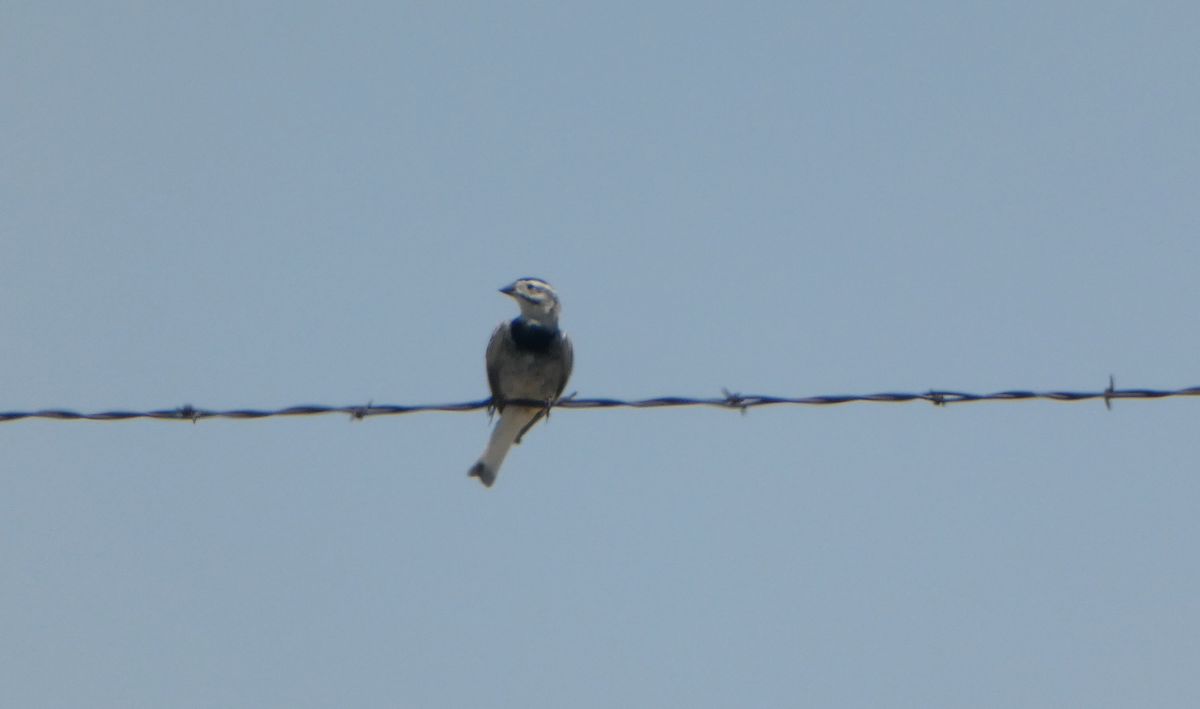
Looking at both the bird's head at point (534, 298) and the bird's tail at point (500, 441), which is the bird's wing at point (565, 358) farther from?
the bird's tail at point (500, 441)

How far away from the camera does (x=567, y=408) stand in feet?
21.5

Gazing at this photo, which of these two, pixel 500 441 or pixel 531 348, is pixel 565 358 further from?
pixel 500 441

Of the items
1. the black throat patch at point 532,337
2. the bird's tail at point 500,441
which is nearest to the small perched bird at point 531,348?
the black throat patch at point 532,337

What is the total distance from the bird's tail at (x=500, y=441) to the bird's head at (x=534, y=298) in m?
0.72

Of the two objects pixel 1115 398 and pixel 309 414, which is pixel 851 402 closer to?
pixel 1115 398

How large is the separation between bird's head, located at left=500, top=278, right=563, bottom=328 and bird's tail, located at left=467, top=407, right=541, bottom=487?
724 mm

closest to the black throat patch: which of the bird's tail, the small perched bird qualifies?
the small perched bird

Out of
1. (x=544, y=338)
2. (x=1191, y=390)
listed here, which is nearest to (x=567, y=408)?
(x=1191, y=390)

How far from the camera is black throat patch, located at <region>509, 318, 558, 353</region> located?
383 inches

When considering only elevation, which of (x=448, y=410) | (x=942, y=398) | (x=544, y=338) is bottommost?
(x=448, y=410)

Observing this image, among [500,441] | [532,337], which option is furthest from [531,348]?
[500,441]

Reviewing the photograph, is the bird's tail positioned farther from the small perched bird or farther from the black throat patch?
the black throat patch

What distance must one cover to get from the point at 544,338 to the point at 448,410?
3392 millimetres

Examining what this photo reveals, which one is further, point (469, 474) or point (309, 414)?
point (469, 474)
